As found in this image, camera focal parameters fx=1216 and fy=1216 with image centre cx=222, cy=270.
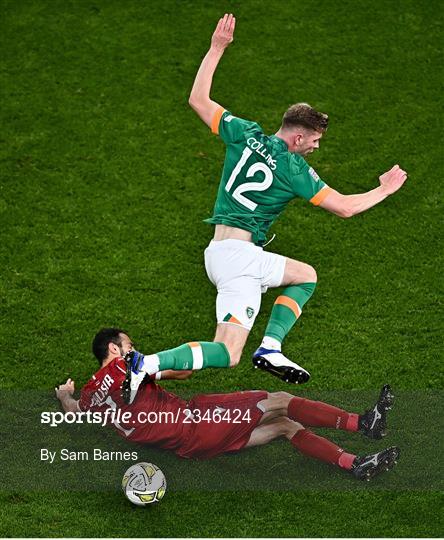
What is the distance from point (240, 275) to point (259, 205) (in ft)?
1.73

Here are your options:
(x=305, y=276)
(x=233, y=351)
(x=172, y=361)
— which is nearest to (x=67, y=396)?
(x=172, y=361)

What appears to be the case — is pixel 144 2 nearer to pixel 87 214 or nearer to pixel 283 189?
pixel 87 214

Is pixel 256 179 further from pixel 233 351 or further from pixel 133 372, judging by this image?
pixel 133 372

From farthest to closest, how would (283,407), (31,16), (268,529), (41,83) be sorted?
(31,16), (41,83), (283,407), (268,529)

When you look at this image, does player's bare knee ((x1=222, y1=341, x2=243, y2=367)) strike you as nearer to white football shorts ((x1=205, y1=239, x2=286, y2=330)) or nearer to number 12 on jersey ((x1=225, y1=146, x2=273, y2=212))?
white football shorts ((x1=205, y1=239, x2=286, y2=330))

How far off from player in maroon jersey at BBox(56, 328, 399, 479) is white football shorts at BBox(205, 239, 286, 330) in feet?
2.37

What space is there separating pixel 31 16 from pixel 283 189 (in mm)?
6254

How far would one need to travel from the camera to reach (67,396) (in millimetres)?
9445

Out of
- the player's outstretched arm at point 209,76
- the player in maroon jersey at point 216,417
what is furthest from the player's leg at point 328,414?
the player's outstretched arm at point 209,76

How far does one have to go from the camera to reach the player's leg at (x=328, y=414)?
9.07 meters

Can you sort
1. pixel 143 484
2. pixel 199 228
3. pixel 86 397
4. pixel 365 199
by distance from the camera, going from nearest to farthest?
pixel 365 199 < pixel 143 484 < pixel 86 397 < pixel 199 228

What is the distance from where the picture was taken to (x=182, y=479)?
350 inches

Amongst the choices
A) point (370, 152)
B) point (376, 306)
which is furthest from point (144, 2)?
point (376, 306)

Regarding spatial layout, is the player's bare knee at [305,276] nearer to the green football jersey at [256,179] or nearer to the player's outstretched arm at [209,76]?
the green football jersey at [256,179]
